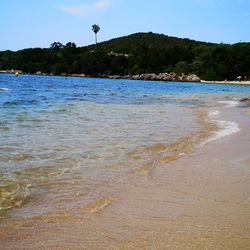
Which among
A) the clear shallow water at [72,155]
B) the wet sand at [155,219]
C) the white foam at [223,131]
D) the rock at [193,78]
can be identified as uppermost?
the wet sand at [155,219]

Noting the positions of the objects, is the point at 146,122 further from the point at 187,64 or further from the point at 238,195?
the point at 187,64

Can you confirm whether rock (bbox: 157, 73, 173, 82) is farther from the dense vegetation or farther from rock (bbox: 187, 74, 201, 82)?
the dense vegetation

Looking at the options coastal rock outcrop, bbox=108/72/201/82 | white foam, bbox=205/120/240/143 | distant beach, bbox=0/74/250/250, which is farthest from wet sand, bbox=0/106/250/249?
coastal rock outcrop, bbox=108/72/201/82

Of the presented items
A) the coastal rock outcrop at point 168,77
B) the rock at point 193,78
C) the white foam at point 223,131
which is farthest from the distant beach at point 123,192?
the coastal rock outcrop at point 168,77

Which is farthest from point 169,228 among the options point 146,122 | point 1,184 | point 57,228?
point 146,122

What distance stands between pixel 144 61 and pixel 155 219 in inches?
5778

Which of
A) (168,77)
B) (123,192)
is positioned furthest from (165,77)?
(123,192)

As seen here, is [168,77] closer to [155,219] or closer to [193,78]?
[193,78]

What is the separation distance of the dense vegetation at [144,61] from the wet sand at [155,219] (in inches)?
4997

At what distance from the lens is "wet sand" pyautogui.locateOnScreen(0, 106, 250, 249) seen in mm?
3809

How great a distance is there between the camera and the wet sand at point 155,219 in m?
3.81

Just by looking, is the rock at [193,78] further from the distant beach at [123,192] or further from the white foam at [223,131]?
the distant beach at [123,192]

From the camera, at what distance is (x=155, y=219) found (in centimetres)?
444

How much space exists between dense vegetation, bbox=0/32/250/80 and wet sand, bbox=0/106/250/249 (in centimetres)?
12691
